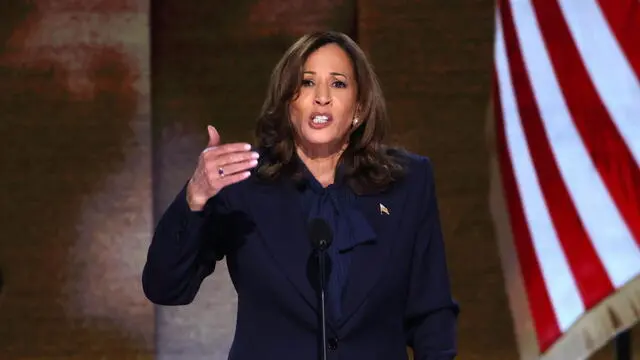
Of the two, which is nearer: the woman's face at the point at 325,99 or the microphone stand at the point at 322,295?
the microphone stand at the point at 322,295

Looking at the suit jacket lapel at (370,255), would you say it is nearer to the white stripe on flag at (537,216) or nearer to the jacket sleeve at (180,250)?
the jacket sleeve at (180,250)

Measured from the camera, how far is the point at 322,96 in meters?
1.63


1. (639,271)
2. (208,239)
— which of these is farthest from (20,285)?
(639,271)

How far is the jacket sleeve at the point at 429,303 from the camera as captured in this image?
161cm

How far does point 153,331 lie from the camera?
10.8 feet

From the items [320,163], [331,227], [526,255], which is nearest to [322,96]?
[320,163]

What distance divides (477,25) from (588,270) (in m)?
1.22

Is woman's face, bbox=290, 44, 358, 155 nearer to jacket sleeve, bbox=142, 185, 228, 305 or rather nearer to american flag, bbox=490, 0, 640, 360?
jacket sleeve, bbox=142, 185, 228, 305

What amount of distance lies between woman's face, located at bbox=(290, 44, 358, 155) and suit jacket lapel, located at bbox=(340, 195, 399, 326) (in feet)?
0.50

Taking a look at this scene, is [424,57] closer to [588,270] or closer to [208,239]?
[588,270]

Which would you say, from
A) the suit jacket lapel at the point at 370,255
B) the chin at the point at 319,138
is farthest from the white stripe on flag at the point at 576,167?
the chin at the point at 319,138

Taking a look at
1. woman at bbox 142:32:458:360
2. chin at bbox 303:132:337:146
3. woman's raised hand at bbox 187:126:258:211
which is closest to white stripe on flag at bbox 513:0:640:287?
woman at bbox 142:32:458:360

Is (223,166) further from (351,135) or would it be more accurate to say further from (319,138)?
(351,135)

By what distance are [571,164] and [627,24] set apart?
0.42 m
